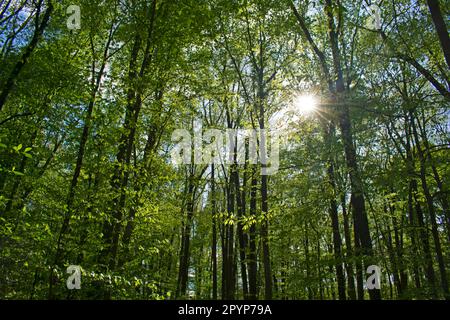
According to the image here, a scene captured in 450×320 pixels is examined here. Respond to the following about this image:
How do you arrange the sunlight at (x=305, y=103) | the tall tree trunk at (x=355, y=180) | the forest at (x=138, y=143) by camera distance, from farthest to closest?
1. the sunlight at (x=305, y=103)
2. the tall tree trunk at (x=355, y=180)
3. the forest at (x=138, y=143)

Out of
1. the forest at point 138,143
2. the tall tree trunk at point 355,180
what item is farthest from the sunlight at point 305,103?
the tall tree trunk at point 355,180

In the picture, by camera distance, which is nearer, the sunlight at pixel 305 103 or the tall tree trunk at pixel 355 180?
the tall tree trunk at pixel 355 180

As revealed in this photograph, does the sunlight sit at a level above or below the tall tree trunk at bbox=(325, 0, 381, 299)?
above

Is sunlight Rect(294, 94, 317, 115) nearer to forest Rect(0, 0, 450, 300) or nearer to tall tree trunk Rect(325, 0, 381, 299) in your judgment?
forest Rect(0, 0, 450, 300)

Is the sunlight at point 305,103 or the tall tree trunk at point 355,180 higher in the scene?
the sunlight at point 305,103

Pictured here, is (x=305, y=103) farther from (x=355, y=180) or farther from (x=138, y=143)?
(x=138, y=143)

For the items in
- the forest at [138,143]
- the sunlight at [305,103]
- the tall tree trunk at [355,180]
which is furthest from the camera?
the sunlight at [305,103]

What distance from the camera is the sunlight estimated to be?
1015 centimetres

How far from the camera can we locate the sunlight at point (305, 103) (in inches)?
400

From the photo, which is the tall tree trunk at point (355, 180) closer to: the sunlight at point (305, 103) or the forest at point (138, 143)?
the forest at point (138, 143)

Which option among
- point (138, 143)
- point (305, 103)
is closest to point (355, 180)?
point (305, 103)

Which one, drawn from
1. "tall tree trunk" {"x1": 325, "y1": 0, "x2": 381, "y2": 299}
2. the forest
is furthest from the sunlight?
"tall tree trunk" {"x1": 325, "y1": 0, "x2": 381, "y2": 299}
